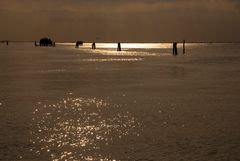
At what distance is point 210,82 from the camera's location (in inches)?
938

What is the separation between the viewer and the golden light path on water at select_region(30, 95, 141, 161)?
9.14 meters

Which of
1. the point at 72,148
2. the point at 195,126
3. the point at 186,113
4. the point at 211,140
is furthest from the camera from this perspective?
the point at 186,113

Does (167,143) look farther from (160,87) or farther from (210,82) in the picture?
(210,82)

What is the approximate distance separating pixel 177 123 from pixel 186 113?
5.53 ft

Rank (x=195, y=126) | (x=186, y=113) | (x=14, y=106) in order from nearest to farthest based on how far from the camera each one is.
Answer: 1. (x=195, y=126)
2. (x=186, y=113)
3. (x=14, y=106)

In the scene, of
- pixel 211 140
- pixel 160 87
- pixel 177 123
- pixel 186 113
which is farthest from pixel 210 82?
pixel 211 140

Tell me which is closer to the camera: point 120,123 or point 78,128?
point 78,128

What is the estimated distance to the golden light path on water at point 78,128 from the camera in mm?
9141

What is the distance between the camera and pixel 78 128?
1134 centimetres

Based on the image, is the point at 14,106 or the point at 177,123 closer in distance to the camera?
the point at 177,123

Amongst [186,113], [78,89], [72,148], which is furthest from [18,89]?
[72,148]

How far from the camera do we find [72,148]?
938 cm

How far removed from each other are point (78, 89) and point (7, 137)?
9905 mm

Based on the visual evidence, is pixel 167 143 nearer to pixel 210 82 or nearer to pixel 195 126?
pixel 195 126
